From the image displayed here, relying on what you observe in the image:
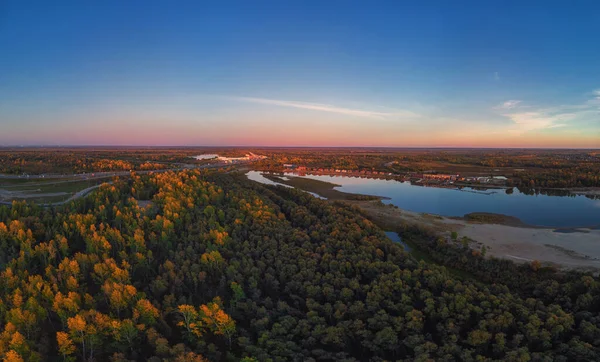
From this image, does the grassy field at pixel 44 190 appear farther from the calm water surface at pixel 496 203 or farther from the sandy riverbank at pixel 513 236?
the calm water surface at pixel 496 203

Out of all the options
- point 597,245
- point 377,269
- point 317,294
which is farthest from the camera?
point 597,245

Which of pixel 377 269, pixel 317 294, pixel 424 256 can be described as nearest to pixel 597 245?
pixel 424 256

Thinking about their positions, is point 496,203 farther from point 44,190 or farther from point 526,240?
point 44,190

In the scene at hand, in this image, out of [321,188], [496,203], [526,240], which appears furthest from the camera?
[321,188]

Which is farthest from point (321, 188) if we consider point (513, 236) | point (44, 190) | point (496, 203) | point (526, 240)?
point (44, 190)

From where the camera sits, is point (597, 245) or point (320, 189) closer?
point (597, 245)

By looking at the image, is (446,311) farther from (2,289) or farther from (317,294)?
(2,289)

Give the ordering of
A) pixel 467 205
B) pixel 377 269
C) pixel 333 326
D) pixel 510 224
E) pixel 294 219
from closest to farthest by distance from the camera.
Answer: pixel 333 326
pixel 377 269
pixel 294 219
pixel 510 224
pixel 467 205
